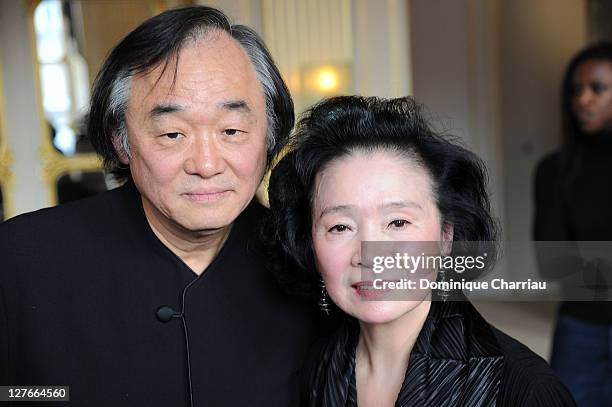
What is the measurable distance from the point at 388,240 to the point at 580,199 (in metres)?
1.48

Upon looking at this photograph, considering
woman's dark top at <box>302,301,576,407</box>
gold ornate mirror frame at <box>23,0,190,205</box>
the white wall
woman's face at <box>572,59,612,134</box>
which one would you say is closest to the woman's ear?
woman's dark top at <box>302,301,576,407</box>

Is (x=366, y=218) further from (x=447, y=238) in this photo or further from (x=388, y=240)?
(x=447, y=238)

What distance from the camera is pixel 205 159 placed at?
158cm

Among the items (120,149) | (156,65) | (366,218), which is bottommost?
(366,218)

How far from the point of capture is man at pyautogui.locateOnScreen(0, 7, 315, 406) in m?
1.60

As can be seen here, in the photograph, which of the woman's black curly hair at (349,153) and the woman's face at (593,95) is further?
the woman's face at (593,95)

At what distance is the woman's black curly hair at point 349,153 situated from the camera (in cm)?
155

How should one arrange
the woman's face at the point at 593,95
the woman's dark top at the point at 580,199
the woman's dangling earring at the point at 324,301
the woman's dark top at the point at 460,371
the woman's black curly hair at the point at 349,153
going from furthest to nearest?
the woman's face at the point at 593,95 → the woman's dark top at the point at 580,199 → the woman's dangling earring at the point at 324,301 → the woman's black curly hair at the point at 349,153 → the woman's dark top at the point at 460,371

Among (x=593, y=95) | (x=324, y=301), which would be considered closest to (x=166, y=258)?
(x=324, y=301)

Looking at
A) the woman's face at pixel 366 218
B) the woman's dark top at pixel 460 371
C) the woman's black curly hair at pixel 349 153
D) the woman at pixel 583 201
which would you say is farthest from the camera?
the woman at pixel 583 201

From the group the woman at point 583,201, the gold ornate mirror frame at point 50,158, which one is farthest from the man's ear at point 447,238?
the gold ornate mirror frame at point 50,158

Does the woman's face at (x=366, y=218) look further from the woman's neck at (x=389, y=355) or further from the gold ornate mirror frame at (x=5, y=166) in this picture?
the gold ornate mirror frame at (x=5, y=166)

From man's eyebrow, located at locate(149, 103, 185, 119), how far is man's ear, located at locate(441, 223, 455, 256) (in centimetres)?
59

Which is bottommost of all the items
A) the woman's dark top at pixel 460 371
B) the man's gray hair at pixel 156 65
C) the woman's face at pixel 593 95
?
the woman's dark top at pixel 460 371
